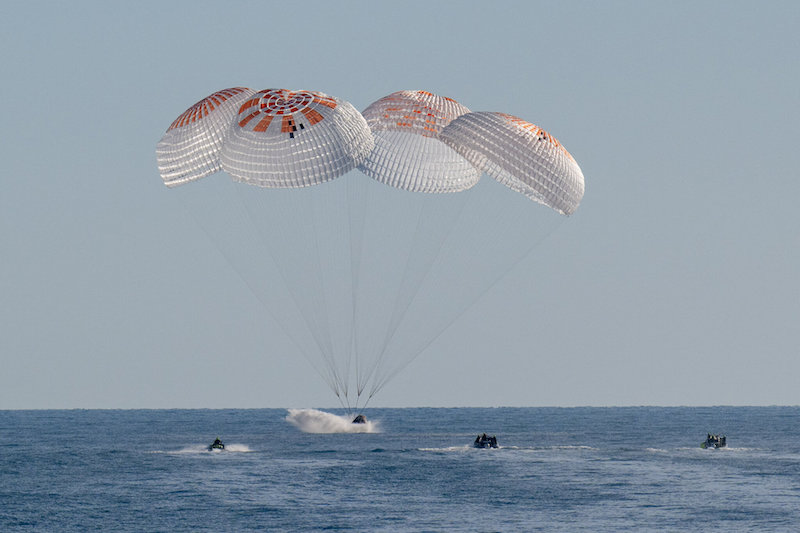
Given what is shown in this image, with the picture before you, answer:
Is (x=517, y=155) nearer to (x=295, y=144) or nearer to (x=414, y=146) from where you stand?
(x=414, y=146)

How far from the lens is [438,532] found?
3666 centimetres

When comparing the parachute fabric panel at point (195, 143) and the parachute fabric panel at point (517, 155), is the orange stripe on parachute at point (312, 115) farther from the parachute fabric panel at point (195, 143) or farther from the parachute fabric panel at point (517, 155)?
the parachute fabric panel at point (517, 155)

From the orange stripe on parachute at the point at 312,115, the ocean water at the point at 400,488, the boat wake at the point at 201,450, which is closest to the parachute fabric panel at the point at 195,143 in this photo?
the orange stripe on parachute at the point at 312,115

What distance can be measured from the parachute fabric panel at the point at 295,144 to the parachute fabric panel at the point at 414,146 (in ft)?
6.47

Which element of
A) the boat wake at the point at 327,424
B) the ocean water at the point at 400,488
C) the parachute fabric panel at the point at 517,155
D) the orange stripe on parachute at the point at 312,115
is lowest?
the ocean water at the point at 400,488

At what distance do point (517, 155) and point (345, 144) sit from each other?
504 cm

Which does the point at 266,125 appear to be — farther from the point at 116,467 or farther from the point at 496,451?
the point at 496,451

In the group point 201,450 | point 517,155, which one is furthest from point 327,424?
point 517,155

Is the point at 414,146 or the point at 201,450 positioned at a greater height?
the point at 414,146

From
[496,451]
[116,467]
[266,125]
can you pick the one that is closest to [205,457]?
[116,467]

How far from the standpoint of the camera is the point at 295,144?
33.2m

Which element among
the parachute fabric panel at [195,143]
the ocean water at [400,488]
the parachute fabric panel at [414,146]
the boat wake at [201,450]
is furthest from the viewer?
the boat wake at [201,450]

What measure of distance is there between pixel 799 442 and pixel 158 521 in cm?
5816

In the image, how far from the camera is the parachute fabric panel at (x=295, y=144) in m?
33.2
